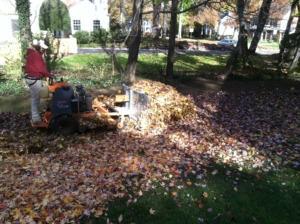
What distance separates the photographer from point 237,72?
15.2 m

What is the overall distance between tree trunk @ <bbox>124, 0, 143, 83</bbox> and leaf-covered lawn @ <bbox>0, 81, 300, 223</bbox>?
3.54 metres

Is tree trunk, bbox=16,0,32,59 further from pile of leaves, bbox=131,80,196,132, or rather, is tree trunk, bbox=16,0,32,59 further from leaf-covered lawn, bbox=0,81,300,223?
pile of leaves, bbox=131,80,196,132

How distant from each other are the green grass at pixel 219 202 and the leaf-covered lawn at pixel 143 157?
0.03 meters

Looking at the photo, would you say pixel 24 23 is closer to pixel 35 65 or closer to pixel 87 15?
pixel 35 65

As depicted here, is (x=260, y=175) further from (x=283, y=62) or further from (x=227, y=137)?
(x=283, y=62)

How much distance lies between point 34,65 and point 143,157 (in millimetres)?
3125

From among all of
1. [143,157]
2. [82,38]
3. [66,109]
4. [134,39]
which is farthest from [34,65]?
[82,38]

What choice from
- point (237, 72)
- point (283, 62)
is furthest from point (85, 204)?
point (283, 62)

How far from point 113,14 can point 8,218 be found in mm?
37336

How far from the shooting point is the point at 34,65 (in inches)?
232

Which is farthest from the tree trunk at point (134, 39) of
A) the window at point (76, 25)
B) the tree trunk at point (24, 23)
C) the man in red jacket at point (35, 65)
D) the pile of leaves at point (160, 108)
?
the window at point (76, 25)

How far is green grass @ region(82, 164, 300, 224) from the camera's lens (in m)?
3.71

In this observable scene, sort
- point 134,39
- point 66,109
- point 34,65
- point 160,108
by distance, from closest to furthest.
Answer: point 34,65 → point 66,109 → point 160,108 → point 134,39

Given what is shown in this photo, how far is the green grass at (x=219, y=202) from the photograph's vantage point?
3.71 meters
